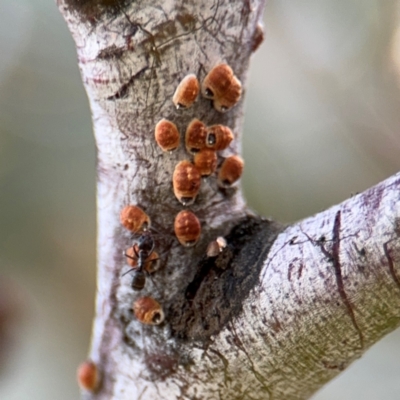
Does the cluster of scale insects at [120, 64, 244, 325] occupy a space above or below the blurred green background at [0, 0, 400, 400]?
below

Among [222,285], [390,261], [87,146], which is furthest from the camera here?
[87,146]

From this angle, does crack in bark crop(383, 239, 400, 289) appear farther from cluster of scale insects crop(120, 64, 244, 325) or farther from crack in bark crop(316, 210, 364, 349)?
cluster of scale insects crop(120, 64, 244, 325)

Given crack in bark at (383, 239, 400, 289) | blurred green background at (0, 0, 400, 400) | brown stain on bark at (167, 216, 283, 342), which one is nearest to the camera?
crack in bark at (383, 239, 400, 289)

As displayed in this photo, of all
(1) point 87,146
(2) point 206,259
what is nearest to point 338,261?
(2) point 206,259

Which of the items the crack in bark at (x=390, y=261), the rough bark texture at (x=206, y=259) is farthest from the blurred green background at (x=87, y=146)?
the crack in bark at (x=390, y=261)

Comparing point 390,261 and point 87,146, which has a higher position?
point 87,146

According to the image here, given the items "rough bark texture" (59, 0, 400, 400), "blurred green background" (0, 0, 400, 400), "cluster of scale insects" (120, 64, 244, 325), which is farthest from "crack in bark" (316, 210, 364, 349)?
"blurred green background" (0, 0, 400, 400)

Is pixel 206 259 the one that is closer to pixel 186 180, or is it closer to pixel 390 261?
pixel 186 180
